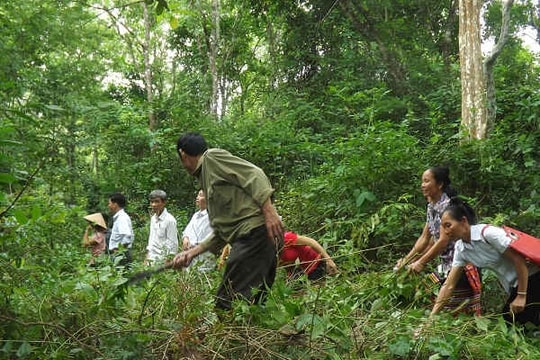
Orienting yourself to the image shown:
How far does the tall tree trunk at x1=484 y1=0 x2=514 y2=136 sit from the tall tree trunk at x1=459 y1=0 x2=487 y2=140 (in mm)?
171

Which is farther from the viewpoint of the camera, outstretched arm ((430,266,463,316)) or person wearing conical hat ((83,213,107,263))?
person wearing conical hat ((83,213,107,263))

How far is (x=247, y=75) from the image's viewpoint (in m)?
23.3

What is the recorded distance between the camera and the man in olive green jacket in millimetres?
3990

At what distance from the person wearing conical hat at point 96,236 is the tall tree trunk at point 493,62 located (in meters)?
5.89

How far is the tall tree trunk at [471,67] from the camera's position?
31.2ft

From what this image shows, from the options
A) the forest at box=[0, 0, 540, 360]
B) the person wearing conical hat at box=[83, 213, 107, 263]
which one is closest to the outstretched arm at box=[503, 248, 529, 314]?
the forest at box=[0, 0, 540, 360]

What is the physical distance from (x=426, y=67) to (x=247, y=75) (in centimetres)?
984

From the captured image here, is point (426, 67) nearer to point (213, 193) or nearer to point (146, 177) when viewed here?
point (146, 177)

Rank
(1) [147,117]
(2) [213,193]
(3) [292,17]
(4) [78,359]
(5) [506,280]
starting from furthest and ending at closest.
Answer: (3) [292,17] < (1) [147,117] < (5) [506,280] < (2) [213,193] < (4) [78,359]

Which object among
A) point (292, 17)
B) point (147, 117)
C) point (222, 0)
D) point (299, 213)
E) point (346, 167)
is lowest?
point (299, 213)

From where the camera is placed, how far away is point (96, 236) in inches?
332

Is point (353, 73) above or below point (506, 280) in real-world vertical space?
above

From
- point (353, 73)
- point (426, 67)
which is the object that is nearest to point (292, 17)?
point (353, 73)

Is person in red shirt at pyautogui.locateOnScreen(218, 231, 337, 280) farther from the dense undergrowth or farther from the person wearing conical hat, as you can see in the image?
the person wearing conical hat
